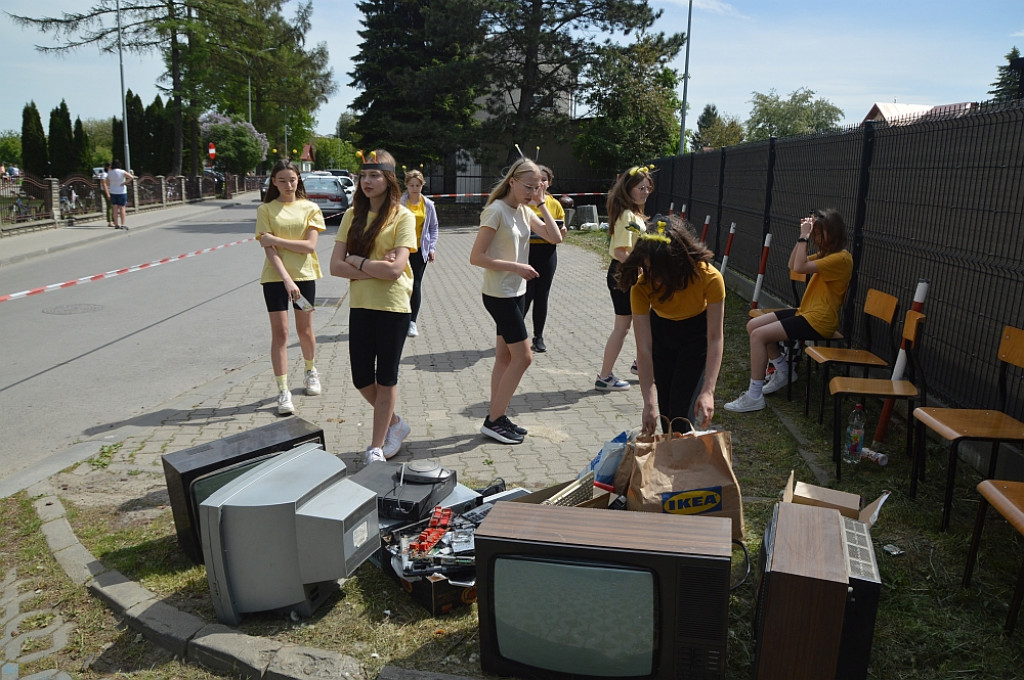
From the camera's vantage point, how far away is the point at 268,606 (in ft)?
11.0

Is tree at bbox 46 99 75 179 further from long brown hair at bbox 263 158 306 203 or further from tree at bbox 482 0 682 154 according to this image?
long brown hair at bbox 263 158 306 203

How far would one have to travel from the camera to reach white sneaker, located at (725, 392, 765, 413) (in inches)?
244

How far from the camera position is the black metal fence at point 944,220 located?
16.0 ft

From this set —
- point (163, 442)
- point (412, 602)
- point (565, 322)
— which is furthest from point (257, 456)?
point (565, 322)

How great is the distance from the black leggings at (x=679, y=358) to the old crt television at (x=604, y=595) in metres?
1.49

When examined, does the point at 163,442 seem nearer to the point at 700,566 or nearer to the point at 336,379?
the point at 336,379

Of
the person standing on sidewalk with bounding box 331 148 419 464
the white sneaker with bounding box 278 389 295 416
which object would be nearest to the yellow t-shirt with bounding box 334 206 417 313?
the person standing on sidewalk with bounding box 331 148 419 464

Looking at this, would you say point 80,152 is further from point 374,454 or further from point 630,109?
point 374,454

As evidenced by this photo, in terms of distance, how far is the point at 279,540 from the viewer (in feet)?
10.8

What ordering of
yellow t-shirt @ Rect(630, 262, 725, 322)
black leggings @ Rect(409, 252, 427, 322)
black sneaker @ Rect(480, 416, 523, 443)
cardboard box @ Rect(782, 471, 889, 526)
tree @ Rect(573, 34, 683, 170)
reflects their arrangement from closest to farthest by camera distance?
cardboard box @ Rect(782, 471, 889, 526)
yellow t-shirt @ Rect(630, 262, 725, 322)
black sneaker @ Rect(480, 416, 523, 443)
black leggings @ Rect(409, 252, 427, 322)
tree @ Rect(573, 34, 683, 170)

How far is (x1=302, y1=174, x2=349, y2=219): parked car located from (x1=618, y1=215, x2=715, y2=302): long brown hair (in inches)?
843

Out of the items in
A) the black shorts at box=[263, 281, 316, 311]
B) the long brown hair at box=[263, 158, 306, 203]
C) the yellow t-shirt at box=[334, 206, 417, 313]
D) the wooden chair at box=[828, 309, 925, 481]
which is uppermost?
the long brown hair at box=[263, 158, 306, 203]

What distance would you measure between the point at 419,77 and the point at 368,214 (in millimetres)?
23784

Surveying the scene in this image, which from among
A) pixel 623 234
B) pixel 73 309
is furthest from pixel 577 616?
pixel 73 309
